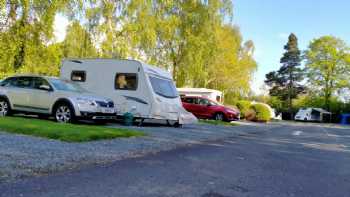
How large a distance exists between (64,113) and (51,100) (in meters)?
0.67

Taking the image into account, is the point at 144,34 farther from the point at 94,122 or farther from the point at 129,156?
the point at 129,156

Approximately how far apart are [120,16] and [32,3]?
9.07 m

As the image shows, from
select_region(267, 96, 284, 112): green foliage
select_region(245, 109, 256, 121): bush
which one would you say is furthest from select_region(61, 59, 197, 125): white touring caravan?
select_region(267, 96, 284, 112): green foliage

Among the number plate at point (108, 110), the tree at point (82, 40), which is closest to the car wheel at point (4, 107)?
the number plate at point (108, 110)

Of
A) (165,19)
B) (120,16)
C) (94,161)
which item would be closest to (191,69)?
(165,19)

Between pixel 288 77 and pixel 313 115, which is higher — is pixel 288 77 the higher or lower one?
the higher one

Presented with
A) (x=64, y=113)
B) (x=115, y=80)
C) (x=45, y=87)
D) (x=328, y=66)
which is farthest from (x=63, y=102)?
(x=328, y=66)

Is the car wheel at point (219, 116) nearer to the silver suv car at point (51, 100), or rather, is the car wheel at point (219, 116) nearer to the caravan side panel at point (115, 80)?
the caravan side panel at point (115, 80)

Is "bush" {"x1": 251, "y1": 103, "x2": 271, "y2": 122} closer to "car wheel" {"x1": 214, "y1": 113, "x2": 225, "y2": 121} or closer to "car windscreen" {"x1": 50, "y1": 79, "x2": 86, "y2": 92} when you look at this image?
"car wheel" {"x1": 214, "y1": 113, "x2": 225, "y2": 121}

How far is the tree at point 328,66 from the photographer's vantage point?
2532 inches

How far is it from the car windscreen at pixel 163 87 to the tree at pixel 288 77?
57.7m

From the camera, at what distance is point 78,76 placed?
54.9 feet

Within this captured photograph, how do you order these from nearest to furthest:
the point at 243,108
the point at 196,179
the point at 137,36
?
the point at 196,179, the point at 137,36, the point at 243,108

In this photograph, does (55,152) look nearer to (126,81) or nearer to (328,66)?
(126,81)
